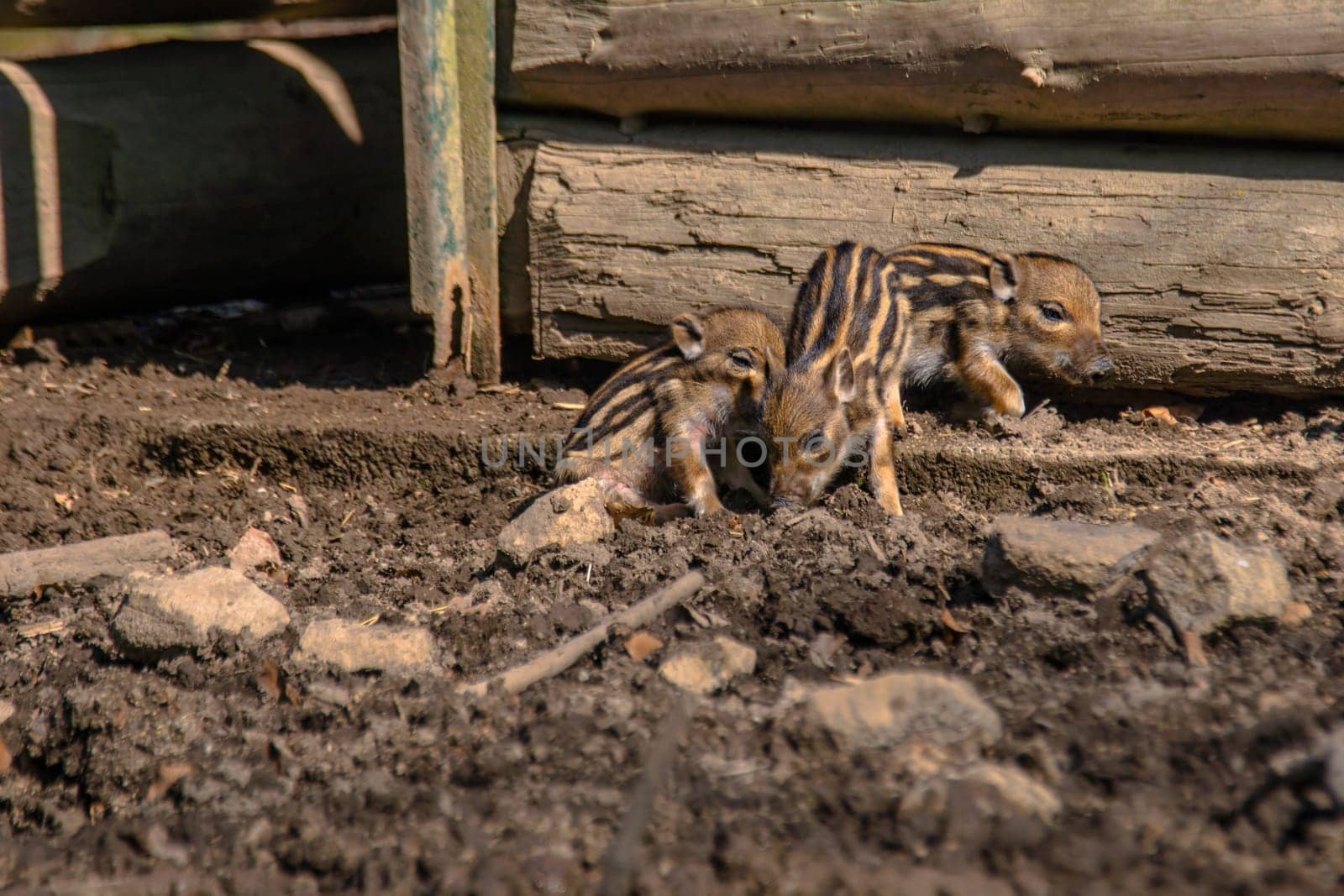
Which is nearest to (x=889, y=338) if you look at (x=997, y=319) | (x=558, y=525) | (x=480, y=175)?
(x=997, y=319)

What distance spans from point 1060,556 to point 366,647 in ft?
6.74

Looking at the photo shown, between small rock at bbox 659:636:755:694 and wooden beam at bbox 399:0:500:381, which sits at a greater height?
wooden beam at bbox 399:0:500:381

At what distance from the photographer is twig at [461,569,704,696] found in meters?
3.34

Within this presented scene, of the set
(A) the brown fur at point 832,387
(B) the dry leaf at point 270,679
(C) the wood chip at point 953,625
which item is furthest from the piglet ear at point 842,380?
(B) the dry leaf at point 270,679

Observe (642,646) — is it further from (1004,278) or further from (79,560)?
(1004,278)

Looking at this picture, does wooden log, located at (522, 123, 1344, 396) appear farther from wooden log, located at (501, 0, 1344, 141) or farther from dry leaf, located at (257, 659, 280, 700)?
dry leaf, located at (257, 659, 280, 700)

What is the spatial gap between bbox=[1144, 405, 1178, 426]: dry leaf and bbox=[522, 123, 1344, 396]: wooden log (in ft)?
0.49

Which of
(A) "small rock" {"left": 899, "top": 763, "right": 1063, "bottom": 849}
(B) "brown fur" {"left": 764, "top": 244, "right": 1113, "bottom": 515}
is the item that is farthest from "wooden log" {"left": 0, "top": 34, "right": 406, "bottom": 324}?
(A) "small rock" {"left": 899, "top": 763, "right": 1063, "bottom": 849}

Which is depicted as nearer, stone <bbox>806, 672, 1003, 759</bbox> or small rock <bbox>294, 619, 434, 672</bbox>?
stone <bbox>806, 672, 1003, 759</bbox>

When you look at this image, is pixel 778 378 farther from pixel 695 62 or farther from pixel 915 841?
pixel 915 841

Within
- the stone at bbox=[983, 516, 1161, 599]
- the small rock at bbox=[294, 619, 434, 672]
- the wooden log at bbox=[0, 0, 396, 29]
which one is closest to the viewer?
the stone at bbox=[983, 516, 1161, 599]

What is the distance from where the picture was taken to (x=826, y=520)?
14.6 feet

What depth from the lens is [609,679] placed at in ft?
11.1

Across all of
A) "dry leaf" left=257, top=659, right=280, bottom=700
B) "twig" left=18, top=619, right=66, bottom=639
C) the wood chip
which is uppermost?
the wood chip
